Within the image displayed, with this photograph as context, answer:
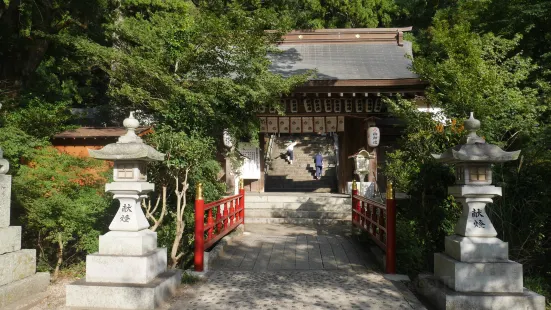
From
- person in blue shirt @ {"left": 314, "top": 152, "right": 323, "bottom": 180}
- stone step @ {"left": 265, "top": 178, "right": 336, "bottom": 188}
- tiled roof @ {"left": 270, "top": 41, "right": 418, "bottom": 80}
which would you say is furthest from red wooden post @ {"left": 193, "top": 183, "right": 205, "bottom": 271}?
person in blue shirt @ {"left": 314, "top": 152, "right": 323, "bottom": 180}

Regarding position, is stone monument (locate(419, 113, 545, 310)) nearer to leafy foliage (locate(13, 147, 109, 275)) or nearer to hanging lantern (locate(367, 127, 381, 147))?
leafy foliage (locate(13, 147, 109, 275))

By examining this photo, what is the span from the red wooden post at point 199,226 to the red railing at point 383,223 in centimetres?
307

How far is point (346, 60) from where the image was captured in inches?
579

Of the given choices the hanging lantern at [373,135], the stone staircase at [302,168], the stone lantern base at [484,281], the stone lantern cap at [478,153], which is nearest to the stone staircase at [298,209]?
the hanging lantern at [373,135]

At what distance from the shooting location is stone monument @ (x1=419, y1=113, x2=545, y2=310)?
4.73 meters

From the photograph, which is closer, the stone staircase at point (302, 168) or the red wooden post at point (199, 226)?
the red wooden post at point (199, 226)

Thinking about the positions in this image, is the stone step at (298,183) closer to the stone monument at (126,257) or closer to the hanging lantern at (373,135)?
the hanging lantern at (373,135)

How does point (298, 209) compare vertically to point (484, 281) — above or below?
above

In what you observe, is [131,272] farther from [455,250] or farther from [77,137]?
[77,137]

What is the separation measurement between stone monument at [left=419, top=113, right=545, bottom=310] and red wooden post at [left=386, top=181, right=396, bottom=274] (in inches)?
50.7

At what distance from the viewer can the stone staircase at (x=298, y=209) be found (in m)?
11.9

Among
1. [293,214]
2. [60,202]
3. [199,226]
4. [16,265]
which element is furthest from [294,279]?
[293,214]

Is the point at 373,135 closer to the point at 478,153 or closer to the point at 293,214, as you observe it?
the point at 293,214

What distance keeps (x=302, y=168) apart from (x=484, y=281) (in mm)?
16570
